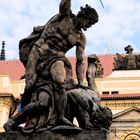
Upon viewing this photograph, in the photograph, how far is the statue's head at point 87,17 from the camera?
328 inches

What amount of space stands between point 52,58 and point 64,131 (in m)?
1.18

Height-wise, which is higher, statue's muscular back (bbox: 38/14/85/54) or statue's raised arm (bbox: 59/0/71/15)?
statue's raised arm (bbox: 59/0/71/15)

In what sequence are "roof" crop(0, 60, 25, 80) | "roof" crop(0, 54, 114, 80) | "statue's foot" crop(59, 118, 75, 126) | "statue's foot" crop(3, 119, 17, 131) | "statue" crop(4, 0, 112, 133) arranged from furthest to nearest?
"roof" crop(0, 60, 25, 80), "roof" crop(0, 54, 114, 80), "statue's foot" crop(3, 119, 17, 131), "statue" crop(4, 0, 112, 133), "statue's foot" crop(59, 118, 75, 126)

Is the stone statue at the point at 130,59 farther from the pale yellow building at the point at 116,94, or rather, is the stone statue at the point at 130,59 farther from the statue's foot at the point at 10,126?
the statue's foot at the point at 10,126

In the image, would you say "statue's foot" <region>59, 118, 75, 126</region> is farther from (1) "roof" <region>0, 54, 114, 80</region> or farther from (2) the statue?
(1) "roof" <region>0, 54, 114, 80</region>

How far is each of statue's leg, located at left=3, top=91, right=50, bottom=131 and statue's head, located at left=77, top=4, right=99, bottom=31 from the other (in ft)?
4.37

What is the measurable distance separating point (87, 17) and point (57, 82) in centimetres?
125

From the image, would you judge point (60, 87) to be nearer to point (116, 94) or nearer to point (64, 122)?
point (64, 122)

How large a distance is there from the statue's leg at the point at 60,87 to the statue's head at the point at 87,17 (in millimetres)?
785

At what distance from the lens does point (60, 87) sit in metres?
7.77

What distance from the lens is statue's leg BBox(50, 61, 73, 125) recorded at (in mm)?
7656

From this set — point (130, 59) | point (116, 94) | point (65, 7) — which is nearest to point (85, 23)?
point (65, 7)

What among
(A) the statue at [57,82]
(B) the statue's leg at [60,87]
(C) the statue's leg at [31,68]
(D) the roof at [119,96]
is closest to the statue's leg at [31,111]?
(A) the statue at [57,82]

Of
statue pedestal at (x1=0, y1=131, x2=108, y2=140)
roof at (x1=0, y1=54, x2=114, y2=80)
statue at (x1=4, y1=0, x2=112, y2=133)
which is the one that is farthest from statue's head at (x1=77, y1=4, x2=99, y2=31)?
roof at (x1=0, y1=54, x2=114, y2=80)
